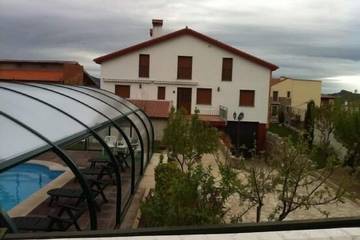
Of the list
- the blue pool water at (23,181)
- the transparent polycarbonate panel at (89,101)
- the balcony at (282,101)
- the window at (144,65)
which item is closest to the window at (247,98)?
the window at (144,65)

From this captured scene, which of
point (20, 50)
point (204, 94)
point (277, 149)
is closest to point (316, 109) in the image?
point (204, 94)

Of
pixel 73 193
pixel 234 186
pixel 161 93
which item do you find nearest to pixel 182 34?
pixel 161 93

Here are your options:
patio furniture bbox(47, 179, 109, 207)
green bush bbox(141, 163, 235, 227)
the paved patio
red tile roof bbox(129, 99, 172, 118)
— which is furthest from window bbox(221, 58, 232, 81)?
green bush bbox(141, 163, 235, 227)

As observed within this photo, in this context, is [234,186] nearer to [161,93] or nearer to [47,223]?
[47,223]

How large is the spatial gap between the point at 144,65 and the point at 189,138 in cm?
2006

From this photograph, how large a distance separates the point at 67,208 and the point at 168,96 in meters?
24.9

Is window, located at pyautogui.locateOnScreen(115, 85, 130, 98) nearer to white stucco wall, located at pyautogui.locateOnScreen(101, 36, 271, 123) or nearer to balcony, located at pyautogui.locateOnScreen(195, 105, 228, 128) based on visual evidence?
white stucco wall, located at pyautogui.locateOnScreen(101, 36, 271, 123)

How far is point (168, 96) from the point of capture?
31.7 meters

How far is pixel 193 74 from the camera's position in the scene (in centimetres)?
3164

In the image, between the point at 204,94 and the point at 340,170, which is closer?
the point at 340,170

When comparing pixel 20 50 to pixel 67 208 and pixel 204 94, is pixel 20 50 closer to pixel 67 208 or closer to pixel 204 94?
pixel 204 94

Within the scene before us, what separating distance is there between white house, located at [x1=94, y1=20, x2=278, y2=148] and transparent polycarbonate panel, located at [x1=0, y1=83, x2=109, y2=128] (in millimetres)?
22298

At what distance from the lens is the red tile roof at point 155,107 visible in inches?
1064

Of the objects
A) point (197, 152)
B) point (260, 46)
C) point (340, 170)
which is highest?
point (260, 46)
